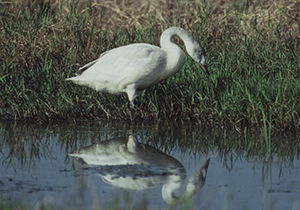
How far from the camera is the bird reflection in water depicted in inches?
167

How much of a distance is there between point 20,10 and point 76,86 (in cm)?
252

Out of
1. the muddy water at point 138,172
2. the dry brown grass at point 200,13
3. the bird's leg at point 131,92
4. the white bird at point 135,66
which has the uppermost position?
the dry brown grass at point 200,13

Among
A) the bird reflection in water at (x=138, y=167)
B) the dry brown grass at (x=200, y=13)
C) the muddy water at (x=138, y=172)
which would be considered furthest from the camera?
the dry brown grass at (x=200, y=13)

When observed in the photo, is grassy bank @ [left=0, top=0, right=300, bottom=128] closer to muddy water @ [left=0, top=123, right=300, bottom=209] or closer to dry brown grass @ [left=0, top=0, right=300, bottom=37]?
dry brown grass @ [left=0, top=0, right=300, bottom=37]

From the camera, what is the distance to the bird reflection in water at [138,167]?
4.25m

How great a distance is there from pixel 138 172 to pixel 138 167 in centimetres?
15

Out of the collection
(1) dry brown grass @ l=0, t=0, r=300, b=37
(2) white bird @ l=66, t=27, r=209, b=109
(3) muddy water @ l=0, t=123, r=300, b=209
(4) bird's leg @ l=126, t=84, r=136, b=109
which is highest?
(1) dry brown grass @ l=0, t=0, r=300, b=37

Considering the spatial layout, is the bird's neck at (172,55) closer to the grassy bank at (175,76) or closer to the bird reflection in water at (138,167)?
the grassy bank at (175,76)

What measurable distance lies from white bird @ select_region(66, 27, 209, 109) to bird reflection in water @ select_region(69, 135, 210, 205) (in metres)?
1.02

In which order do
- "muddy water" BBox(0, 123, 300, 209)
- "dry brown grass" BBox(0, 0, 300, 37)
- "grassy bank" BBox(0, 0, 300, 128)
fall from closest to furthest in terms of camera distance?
"muddy water" BBox(0, 123, 300, 209)
"grassy bank" BBox(0, 0, 300, 128)
"dry brown grass" BBox(0, 0, 300, 37)

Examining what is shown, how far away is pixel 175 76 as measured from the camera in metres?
7.46

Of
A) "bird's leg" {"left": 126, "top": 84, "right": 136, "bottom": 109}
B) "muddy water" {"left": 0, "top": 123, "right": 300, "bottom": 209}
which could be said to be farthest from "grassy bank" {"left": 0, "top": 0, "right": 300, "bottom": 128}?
"muddy water" {"left": 0, "top": 123, "right": 300, "bottom": 209}

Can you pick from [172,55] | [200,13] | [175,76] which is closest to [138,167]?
[172,55]

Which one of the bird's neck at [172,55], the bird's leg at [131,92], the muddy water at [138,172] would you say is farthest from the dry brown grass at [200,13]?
the muddy water at [138,172]
